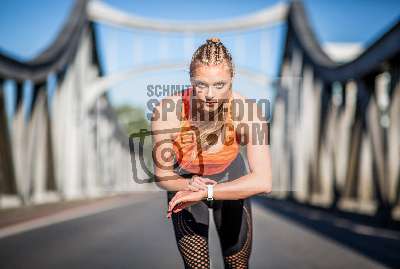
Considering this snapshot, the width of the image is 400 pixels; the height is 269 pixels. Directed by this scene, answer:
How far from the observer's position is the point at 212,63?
2771 mm

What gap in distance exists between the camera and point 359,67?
51.7 feet

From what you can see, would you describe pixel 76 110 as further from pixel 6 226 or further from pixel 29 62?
pixel 6 226

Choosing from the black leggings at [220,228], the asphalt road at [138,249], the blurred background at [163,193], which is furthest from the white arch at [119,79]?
the black leggings at [220,228]

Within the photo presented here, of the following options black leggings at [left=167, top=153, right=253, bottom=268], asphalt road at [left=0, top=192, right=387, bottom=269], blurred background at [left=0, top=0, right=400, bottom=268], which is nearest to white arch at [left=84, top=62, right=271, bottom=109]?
blurred background at [left=0, top=0, right=400, bottom=268]

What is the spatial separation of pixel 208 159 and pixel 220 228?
361 millimetres

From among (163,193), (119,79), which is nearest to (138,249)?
(163,193)

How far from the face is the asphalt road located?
15.1ft

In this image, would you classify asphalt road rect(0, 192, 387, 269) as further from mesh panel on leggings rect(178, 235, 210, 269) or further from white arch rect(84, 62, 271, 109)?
white arch rect(84, 62, 271, 109)

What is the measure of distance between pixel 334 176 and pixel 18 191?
8226 millimetres

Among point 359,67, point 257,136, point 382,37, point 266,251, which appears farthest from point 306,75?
point 257,136

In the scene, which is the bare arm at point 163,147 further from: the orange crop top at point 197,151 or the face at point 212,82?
the face at point 212,82

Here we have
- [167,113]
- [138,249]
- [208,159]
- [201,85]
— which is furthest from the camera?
[138,249]

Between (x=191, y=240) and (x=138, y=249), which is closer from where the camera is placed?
(x=191, y=240)

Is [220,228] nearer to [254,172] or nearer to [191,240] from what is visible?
[191,240]
